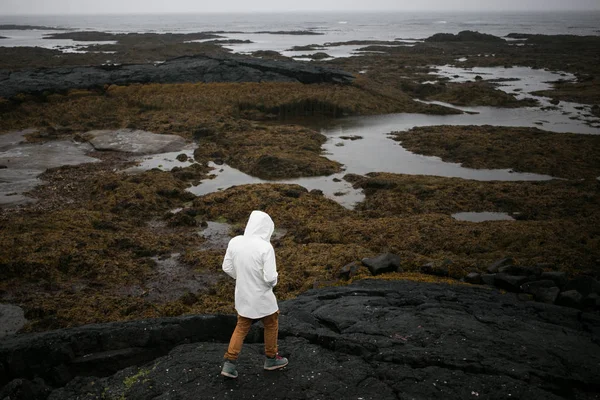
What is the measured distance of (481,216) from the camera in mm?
16156

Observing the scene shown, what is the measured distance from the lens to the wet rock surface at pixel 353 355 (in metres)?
5.51

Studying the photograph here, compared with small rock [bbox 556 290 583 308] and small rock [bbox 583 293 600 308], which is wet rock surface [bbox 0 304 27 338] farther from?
small rock [bbox 583 293 600 308]

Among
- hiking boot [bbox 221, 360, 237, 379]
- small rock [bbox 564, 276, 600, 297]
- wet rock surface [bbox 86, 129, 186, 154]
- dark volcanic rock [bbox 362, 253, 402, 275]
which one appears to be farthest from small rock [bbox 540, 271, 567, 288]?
wet rock surface [bbox 86, 129, 186, 154]

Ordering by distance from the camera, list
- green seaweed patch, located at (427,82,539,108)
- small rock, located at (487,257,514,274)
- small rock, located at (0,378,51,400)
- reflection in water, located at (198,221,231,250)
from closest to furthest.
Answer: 1. small rock, located at (0,378,51,400)
2. small rock, located at (487,257,514,274)
3. reflection in water, located at (198,221,231,250)
4. green seaweed patch, located at (427,82,539,108)

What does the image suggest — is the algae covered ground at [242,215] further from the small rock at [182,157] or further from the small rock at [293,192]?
the small rock at [182,157]

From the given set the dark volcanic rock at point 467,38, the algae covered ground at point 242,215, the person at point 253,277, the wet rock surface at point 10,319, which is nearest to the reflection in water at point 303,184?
the algae covered ground at point 242,215

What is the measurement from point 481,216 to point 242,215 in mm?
8558

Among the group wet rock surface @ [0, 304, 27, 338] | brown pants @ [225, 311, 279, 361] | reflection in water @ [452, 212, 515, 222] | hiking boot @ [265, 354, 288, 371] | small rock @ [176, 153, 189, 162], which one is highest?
brown pants @ [225, 311, 279, 361]

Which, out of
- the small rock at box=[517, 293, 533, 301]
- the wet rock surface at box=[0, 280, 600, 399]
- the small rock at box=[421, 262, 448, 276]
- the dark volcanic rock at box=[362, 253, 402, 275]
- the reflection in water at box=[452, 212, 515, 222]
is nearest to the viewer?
the wet rock surface at box=[0, 280, 600, 399]

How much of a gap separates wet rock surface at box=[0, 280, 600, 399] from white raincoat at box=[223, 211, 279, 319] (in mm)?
900

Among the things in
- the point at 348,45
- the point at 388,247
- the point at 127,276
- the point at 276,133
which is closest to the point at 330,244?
the point at 388,247

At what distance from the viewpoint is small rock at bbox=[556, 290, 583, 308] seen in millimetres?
8289

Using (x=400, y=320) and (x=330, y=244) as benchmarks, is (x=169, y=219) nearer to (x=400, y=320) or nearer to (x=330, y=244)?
(x=330, y=244)

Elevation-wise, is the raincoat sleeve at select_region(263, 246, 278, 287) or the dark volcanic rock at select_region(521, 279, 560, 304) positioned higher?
the raincoat sleeve at select_region(263, 246, 278, 287)
